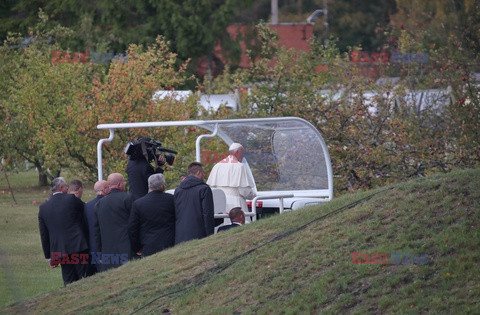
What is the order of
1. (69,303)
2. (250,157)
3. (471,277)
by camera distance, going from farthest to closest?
(250,157) < (69,303) < (471,277)

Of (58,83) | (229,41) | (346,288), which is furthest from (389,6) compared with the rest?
(346,288)

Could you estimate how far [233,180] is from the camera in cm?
1287

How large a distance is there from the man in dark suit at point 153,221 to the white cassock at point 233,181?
1.65m

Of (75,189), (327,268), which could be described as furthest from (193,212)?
(327,268)

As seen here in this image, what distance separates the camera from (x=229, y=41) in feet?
148

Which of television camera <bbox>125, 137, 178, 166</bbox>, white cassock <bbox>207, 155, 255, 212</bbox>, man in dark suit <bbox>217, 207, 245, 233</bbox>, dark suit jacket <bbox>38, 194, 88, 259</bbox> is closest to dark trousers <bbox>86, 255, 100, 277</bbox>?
dark suit jacket <bbox>38, 194, 88, 259</bbox>

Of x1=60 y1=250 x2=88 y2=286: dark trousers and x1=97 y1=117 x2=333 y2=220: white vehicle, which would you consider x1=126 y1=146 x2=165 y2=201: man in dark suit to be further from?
x1=97 y1=117 x2=333 y2=220: white vehicle

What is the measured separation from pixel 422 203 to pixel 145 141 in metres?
4.39

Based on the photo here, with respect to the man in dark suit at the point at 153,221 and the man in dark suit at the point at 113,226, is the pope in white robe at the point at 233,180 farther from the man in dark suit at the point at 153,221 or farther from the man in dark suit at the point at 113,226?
the man in dark suit at the point at 113,226

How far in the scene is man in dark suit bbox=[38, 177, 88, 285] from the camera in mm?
11586

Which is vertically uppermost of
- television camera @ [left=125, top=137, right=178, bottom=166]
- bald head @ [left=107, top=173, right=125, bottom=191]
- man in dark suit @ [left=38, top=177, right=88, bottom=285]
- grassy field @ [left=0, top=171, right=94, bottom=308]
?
television camera @ [left=125, top=137, right=178, bottom=166]

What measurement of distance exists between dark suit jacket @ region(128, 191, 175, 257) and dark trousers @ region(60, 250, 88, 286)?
0.86 meters

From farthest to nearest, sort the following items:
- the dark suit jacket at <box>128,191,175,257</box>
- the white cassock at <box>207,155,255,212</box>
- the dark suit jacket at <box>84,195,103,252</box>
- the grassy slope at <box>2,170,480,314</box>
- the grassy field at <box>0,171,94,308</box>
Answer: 1. the grassy field at <box>0,171,94,308</box>
2. the white cassock at <box>207,155,255,212</box>
3. the dark suit jacket at <box>84,195,103,252</box>
4. the dark suit jacket at <box>128,191,175,257</box>
5. the grassy slope at <box>2,170,480,314</box>

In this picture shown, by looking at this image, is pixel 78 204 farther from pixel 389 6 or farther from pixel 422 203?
pixel 389 6
